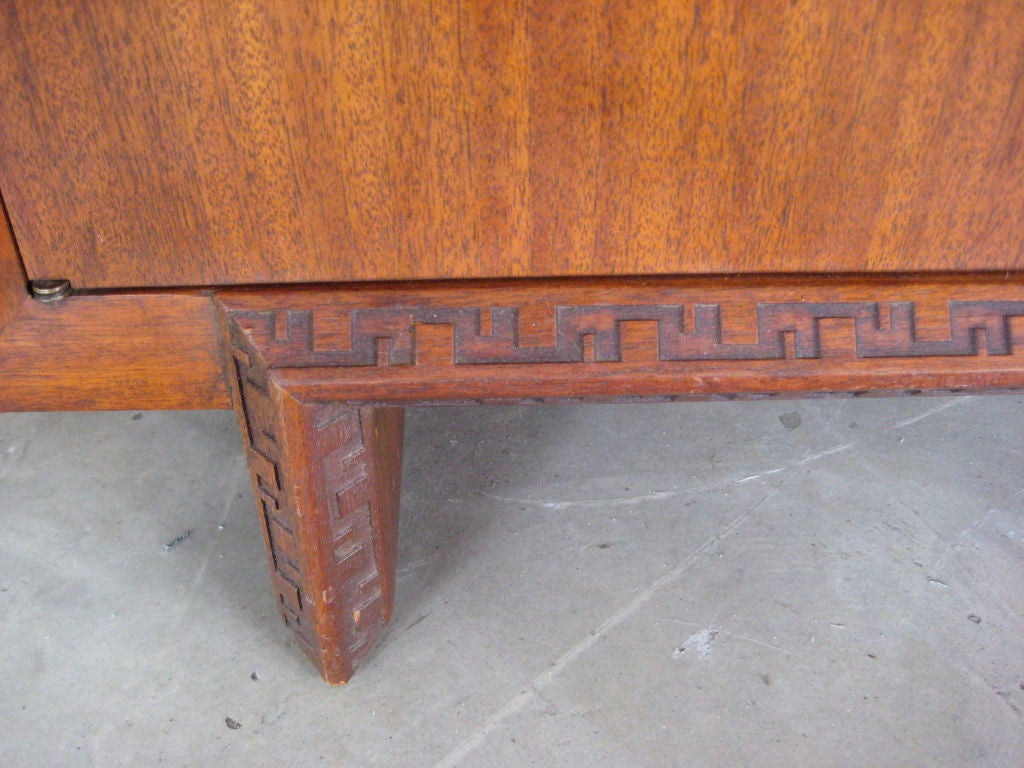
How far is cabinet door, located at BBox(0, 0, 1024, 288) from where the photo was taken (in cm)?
55

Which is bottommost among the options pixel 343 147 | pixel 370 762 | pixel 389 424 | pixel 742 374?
pixel 370 762

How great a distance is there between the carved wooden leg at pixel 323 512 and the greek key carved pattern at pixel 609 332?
41mm

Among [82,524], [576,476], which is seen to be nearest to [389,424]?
[576,476]

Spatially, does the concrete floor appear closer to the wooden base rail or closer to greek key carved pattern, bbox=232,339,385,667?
greek key carved pattern, bbox=232,339,385,667

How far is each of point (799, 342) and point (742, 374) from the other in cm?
4

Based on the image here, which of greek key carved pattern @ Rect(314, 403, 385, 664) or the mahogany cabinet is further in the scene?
greek key carved pattern @ Rect(314, 403, 385, 664)

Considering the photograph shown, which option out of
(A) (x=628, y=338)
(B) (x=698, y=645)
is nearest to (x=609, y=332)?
(A) (x=628, y=338)

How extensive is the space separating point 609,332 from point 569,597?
360 mm

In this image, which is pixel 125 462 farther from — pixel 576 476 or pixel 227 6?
pixel 227 6

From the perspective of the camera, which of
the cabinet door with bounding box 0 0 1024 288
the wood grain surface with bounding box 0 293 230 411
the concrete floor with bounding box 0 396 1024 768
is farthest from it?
the concrete floor with bounding box 0 396 1024 768

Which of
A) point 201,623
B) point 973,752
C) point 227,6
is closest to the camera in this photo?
point 227,6

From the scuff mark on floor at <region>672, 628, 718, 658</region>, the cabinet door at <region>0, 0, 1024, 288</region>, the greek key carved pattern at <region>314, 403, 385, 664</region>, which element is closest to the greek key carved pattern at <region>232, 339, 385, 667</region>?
the greek key carved pattern at <region>314, 403, 385, 664</region>

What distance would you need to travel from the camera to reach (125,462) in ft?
3.63

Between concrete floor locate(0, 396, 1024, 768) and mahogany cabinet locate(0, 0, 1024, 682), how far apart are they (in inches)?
10.5
